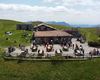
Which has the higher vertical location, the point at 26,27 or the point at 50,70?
the point at 26,27

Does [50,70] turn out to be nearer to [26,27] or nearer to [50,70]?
[50,70]

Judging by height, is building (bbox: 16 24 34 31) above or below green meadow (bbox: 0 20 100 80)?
above

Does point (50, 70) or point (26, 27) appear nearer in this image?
point (50, 70)

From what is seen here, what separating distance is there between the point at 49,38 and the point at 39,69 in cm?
2095

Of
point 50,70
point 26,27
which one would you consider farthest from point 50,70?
point 26,27

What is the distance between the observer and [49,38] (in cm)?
5259

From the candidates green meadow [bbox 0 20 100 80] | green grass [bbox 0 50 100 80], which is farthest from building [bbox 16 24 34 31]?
green grass [bbox 0 50 100 80]

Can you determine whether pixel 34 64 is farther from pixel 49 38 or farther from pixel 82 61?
pixel 49 38

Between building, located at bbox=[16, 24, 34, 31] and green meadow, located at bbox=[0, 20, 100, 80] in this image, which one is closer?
green meadow, located at bbox=[0, 20, 100, 80]

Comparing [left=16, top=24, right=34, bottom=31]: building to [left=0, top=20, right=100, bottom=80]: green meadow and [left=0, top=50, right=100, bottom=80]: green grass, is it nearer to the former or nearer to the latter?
[left=0, top=20, right=100, bottom=80]: green meadow

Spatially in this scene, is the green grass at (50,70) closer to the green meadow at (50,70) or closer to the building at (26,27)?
the green meadow at (50,70)

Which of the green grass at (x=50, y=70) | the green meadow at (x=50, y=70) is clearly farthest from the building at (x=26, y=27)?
the green grass at (x=50, y=70)

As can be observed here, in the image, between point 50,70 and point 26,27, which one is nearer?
point 50,70

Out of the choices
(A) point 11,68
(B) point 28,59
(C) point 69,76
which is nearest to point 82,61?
(C) point 69,76
